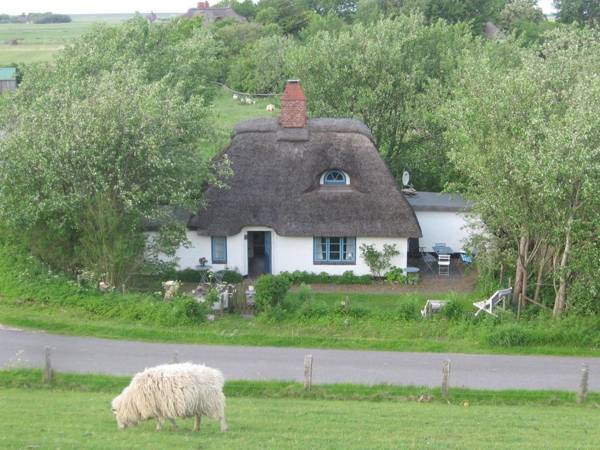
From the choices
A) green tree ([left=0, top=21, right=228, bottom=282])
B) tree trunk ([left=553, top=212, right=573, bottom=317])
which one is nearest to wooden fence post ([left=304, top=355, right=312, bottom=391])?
tree trunk ([left=553, top=212, right=573, bottom=317])

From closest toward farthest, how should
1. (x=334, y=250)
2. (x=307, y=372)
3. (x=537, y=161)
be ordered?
(x=307, y=372) → (x=537, y=161) → (x=334, y=250)

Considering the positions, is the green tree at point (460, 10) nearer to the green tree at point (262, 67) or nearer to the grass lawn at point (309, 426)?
the green tree at point (262, 67)

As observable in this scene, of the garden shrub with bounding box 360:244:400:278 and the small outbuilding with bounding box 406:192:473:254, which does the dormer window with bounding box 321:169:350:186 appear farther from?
the small outbuilding with bounding box 406:192:473:254

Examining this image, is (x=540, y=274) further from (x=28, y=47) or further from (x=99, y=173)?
(x=28, y=47)

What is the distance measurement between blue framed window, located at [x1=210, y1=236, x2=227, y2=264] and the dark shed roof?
8162 mm

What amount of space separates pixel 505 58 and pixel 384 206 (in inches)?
607

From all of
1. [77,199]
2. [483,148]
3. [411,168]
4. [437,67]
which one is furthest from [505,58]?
[77,199]

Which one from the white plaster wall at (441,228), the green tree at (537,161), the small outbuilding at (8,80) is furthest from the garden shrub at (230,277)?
the small outbuilding at (8,80)

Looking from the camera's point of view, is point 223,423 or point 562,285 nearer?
point 223,423

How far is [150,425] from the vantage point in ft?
50.5

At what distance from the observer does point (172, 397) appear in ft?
47.8

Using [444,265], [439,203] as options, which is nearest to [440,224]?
[439,203]

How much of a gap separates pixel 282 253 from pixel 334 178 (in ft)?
12.1

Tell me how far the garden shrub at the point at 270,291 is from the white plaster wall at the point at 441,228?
10.3 meters
